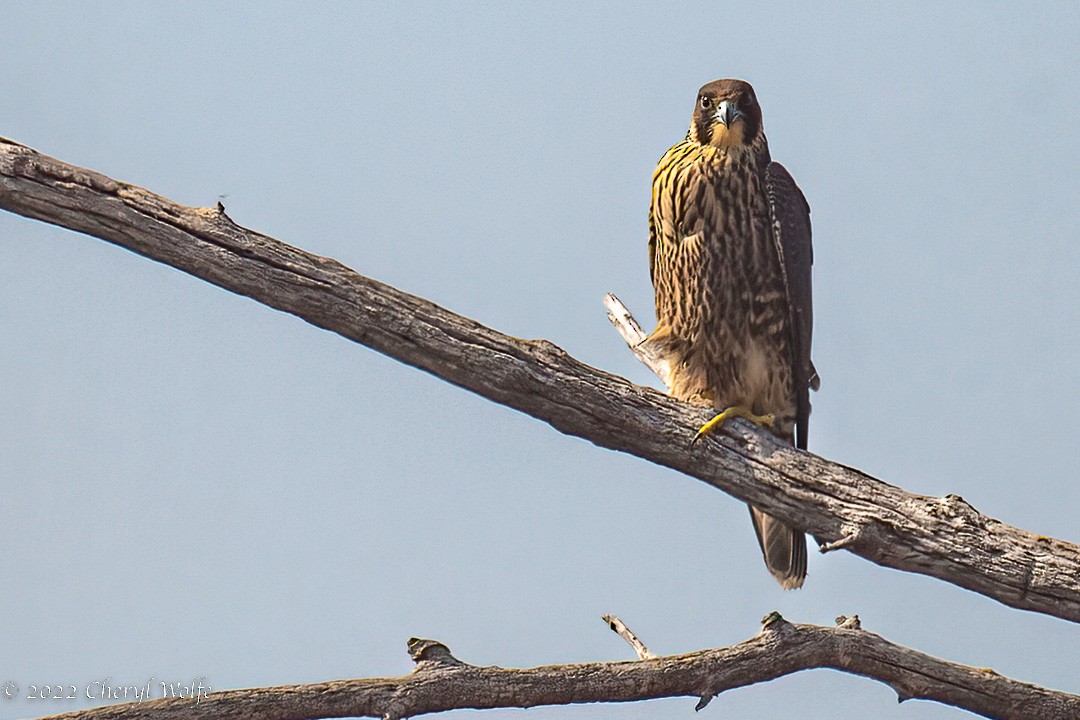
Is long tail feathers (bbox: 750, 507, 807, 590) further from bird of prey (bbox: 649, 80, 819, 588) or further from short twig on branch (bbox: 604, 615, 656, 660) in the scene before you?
short twig on branch (bbox: 604, 615, 656, 660)

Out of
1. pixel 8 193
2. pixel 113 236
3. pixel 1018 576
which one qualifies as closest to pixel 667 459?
pixel 1018 576

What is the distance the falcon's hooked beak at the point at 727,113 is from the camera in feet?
12.1

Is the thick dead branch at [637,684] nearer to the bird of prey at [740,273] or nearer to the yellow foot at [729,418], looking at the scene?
the yellow foot at [729,418]

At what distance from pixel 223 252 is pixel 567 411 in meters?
0.89

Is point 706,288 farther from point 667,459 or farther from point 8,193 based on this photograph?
point 8,193

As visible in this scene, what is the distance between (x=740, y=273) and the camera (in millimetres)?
3656

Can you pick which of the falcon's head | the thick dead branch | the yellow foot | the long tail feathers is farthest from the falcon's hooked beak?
the thick dead branch

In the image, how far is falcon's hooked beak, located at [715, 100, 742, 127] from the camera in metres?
3.68

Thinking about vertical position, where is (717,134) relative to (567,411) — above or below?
above

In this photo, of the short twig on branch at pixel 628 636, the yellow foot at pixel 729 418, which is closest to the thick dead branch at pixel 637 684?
the short twig on branch at pixel 628 636

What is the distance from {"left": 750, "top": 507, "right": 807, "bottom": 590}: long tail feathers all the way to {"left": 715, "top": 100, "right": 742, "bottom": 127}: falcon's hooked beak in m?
1.16

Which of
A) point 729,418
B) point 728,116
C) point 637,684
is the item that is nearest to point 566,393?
point 729,418

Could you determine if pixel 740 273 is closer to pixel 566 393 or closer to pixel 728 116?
pixel 728 116

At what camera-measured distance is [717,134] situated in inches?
147
